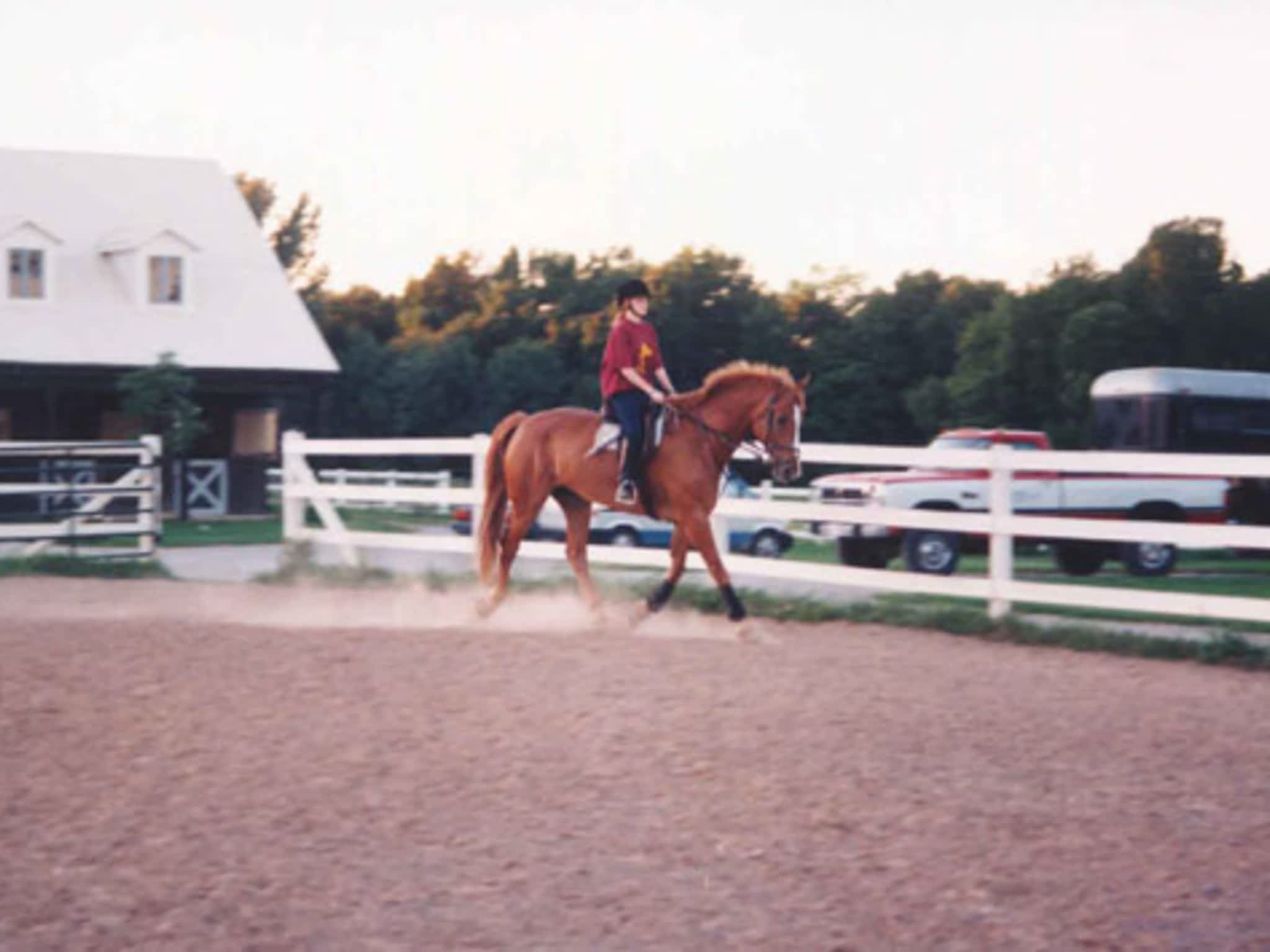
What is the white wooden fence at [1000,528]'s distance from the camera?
11391 mm

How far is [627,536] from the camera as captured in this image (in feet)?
84.8

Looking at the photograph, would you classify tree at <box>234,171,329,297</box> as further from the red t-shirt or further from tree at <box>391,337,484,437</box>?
the red t-shirt

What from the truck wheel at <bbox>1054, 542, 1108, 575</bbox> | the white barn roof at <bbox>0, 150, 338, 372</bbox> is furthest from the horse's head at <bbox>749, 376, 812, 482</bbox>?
the white barn roof at <bbox>0, 150, 338, 372</bbox>

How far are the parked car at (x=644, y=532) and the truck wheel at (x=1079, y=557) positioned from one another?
4.28 metres

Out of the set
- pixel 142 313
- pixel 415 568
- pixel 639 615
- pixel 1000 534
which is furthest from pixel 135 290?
pixel 1000 534

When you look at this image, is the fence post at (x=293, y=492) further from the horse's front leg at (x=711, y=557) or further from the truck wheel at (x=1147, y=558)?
the truck wheel at (x=1147, y=558)

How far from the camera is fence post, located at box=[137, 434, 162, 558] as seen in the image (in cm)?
1975

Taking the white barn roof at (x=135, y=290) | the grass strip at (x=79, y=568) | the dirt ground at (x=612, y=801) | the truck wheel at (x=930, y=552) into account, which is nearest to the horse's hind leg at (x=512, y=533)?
the dirt ground at (x=612, y=801)

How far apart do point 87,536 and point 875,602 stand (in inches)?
389

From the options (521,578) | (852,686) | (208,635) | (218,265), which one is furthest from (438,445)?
(218,265)

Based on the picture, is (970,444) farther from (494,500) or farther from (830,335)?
(830,335)

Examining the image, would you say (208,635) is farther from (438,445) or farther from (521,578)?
(438,445)

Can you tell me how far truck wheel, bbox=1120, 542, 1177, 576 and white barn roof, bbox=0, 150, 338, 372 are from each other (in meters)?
18.5

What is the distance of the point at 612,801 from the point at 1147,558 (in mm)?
17273
